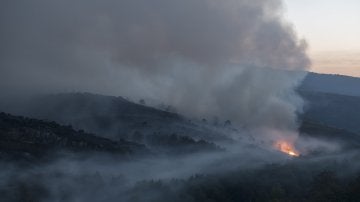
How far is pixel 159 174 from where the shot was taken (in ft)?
413

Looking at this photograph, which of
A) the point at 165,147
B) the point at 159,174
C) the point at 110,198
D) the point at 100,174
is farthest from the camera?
the point at 165,147

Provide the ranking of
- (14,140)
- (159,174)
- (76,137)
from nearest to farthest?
(159,174), (14,140), (76,137)

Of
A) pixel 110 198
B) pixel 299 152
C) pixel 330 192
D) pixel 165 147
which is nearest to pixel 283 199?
pixel 330 192

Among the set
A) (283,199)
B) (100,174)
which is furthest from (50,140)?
(283,199)

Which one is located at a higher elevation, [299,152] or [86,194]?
[299,152]

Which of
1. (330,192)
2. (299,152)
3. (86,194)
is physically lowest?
(86,194)

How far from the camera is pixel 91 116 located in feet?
633

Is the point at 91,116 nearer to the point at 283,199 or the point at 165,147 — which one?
the point at 165,147

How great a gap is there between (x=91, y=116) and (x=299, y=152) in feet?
232

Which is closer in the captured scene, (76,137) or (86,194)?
(86,194)

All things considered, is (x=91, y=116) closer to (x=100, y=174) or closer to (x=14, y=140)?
(x=14, y=140)

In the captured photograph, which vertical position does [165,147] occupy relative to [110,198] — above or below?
above

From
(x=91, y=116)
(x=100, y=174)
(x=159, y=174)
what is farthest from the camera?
(x=91, y=116)

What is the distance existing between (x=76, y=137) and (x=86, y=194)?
162 ft
